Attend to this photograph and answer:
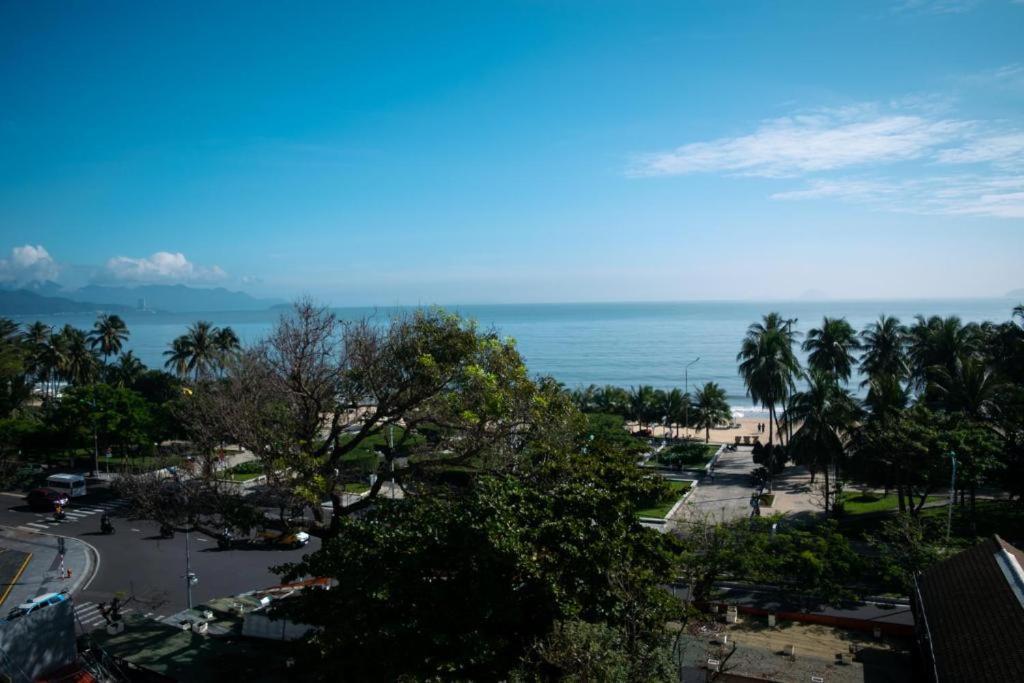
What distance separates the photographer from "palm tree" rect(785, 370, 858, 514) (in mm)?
33531

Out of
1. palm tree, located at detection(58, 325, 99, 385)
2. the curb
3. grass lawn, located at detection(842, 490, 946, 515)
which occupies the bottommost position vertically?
the curb

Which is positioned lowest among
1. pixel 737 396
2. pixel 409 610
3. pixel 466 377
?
pixel 737 396

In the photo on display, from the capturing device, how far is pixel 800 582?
22.1m

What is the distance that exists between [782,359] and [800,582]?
2385 centimetres

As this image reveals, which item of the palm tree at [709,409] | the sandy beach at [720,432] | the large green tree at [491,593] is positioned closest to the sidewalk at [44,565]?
the large green tree at [491,593]

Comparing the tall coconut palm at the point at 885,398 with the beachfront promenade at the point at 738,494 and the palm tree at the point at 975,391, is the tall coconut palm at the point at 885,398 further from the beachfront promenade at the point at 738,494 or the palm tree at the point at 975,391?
the beachfront promenade at the point at 738,494

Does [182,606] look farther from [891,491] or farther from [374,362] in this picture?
[891,491]

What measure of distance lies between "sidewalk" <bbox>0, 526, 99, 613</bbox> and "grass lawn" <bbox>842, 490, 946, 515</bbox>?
34566mm

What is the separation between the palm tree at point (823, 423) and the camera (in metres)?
33.5

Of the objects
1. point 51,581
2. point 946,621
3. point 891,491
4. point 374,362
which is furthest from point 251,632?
point 891,491

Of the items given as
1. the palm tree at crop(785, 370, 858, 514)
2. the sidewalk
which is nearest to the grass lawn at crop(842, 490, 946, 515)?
the palm tree at crop(785, 370, 858, 514)

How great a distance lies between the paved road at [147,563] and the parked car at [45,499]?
46cm

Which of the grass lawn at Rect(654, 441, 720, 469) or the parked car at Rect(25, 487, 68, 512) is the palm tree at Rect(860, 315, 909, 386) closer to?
the grass lawn at Rect(654, 441, 720, 469)

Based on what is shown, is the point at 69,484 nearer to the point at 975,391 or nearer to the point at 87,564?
the point at 87,564
